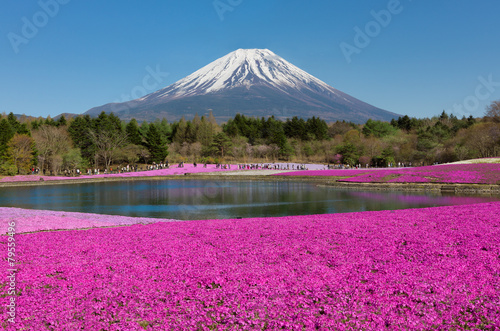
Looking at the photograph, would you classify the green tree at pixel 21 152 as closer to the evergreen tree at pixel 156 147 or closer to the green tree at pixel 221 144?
the evergreen tree at pixel 156 147

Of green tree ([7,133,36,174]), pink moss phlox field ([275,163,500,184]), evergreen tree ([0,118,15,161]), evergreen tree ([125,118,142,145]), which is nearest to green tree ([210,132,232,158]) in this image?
evergreen tree ([125,118,142,145])

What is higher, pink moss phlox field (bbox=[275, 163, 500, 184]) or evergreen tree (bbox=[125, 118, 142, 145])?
evergreen tree (bbox=[125, 118, 142, 145])

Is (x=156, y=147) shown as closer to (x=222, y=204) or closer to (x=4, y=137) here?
(x=4, y=137)

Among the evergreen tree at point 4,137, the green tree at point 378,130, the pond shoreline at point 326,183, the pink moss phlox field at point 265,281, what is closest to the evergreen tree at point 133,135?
the evergreen tree at point 4,137

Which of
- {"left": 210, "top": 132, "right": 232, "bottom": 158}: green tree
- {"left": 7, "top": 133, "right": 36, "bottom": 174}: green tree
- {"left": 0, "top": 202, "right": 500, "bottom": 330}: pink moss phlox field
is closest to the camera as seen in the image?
{"left": 0, "top": 202, "right": 500, "bottom": 330}: pink moss phlox field

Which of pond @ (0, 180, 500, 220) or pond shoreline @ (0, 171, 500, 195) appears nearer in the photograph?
pond @ (0, 180, 500, 220)

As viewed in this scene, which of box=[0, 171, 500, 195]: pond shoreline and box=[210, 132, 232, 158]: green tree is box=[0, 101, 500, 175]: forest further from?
box=[0, 171, 500, 195]: pond shoreline

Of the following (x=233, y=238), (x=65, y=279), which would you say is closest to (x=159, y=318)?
(x=65, y=279)

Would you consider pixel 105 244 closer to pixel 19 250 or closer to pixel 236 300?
pixel 19 250
